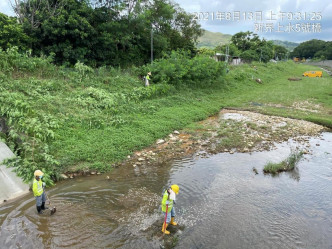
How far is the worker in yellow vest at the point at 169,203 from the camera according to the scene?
20.0 feet

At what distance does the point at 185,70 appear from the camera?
19859mm

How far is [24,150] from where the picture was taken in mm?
9078

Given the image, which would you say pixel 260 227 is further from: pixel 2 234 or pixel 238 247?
pixel 2 234

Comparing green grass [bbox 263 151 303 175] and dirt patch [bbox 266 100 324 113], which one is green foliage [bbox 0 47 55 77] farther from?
dirt patch [bbox 266 100 324 113]

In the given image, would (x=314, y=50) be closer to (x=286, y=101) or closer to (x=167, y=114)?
(x=286, y=101)

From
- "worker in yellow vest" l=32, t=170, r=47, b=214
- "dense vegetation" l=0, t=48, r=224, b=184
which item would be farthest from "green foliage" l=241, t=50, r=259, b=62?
"worker in yellow vest" l=32, t=170, r=47, b=214

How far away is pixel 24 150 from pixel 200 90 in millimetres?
14994

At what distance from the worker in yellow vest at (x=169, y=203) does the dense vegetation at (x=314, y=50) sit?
118 m

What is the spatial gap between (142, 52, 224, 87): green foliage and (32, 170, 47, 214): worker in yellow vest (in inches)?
516

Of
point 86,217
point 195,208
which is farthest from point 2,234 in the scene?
point 195,208

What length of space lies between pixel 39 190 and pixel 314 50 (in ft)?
441

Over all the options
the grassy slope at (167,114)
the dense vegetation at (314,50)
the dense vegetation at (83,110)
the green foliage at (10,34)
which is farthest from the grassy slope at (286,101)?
the dense vegetation at (314,50)

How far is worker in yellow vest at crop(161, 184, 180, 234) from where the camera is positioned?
6.09 meters

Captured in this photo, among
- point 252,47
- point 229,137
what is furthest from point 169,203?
point 252,47
